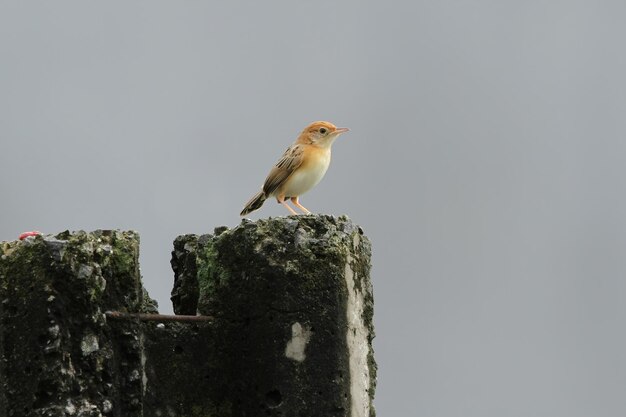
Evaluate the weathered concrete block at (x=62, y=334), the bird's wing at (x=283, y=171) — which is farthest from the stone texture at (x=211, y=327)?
the bird's wing at (x=283, y=171)

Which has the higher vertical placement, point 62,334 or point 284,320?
point 284,320

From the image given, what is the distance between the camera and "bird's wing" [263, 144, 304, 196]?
15.7 meters

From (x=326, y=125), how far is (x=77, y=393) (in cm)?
806

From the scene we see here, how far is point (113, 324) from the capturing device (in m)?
9.08

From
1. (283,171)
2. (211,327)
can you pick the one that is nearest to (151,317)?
(211,327)

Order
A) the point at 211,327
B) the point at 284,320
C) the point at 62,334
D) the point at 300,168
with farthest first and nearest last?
1. the point at 300,168
2. the point at 211,327
3. the point at 284,320
4. the point at 62,334

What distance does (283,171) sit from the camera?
15.8 meters

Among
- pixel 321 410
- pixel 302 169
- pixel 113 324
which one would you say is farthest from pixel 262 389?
pixel 302 169

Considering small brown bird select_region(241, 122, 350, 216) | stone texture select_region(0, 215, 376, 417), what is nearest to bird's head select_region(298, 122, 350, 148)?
small brown bird select_region(241, 122, 350, 216)

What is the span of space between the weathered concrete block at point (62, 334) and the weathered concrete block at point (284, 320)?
0.75m

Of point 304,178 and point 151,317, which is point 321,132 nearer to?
point 304,178

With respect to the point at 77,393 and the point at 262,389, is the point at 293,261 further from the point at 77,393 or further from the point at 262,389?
the point at 77,393

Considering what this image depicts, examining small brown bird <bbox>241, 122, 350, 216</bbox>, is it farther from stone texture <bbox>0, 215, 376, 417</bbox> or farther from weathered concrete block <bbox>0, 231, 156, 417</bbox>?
weathered concrete block <bbox>0, 231, 156, 417</bbox>

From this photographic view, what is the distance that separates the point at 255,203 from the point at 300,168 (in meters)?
0.65
